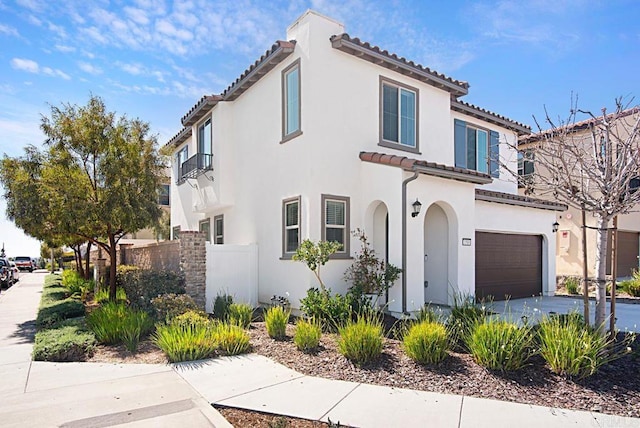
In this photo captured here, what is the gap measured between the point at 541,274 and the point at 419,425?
1374cm

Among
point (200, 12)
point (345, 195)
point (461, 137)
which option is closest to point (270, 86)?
point (200, 12)

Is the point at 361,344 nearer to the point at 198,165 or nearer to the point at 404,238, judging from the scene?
the point at 404,238

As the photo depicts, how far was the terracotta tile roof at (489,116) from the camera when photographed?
50.9ft

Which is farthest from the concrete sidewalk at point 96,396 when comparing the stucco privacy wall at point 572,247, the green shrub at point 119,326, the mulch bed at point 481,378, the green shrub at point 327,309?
the stucco privacy wall at point 572,247

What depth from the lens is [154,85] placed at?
12984mm

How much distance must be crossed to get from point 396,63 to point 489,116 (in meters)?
6.34

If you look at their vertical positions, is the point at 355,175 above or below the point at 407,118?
below

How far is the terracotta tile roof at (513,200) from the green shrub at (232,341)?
8919 millimetres

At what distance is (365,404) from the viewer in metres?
5.54

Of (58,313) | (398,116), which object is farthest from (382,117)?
(58,313)

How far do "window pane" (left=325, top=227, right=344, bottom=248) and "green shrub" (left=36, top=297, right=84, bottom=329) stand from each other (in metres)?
7.35

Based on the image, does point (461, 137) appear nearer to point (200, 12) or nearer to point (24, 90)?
point (200, 12)

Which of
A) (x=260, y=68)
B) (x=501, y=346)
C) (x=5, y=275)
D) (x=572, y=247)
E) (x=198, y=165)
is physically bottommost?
(x=5, y=275)

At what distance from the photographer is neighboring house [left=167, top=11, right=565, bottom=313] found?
11164 mm
